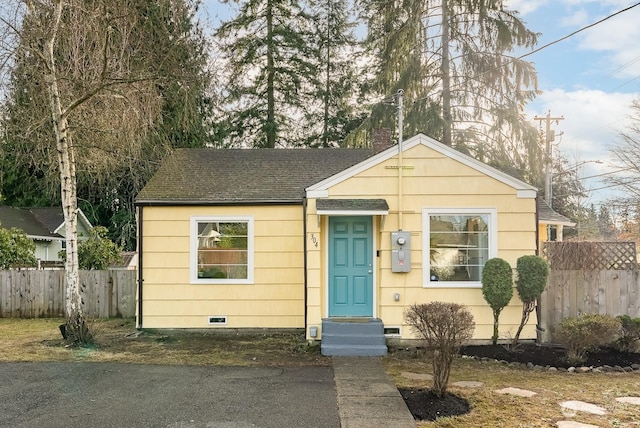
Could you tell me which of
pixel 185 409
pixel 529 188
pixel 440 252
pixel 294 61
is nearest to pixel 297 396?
pixel 185 409

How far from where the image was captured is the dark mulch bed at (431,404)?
Result: 5027mm

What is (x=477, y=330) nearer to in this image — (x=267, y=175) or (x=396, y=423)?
(x=396, y=423)

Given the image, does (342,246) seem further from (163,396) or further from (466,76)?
(466,76)

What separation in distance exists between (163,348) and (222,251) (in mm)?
2396

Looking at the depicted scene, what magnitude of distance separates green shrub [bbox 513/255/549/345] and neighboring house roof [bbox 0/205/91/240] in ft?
63.6

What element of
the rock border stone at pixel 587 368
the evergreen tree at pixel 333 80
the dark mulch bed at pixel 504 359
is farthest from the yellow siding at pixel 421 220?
the evergreen tree at pixel 333 80

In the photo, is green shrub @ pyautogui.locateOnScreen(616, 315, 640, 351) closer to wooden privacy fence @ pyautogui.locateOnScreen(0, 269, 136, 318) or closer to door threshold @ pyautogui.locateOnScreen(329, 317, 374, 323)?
door threshold @ pyautogui.locateOnScreen(329, 317, 374, 323)

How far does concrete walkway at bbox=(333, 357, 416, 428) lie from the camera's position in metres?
4.79

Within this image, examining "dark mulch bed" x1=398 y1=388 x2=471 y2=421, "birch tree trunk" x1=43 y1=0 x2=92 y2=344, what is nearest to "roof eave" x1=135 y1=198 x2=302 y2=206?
"birch tree trunk" x1=43 y1=0 x2=92 y2=344

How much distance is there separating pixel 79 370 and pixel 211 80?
18.9 ft

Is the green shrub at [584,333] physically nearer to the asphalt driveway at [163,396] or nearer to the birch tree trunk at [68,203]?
the asphalt driveway at [163,396]

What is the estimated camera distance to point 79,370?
22.4 feet

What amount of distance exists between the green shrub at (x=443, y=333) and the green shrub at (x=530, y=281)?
2.95 m

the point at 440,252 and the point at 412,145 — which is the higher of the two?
the point at 412,145
